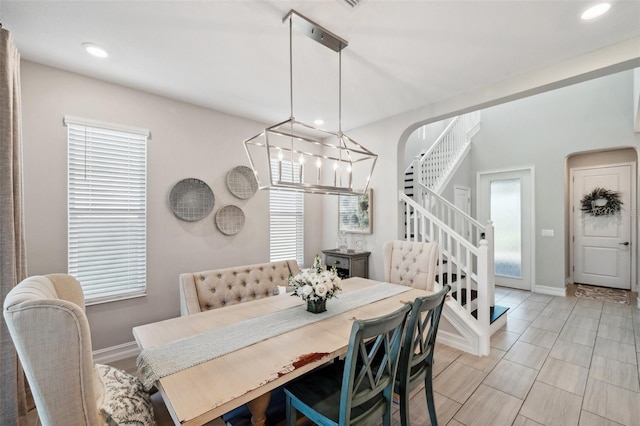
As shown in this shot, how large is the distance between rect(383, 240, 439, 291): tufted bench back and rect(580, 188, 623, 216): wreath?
460 cm

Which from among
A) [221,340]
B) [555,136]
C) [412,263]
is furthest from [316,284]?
[555,136]

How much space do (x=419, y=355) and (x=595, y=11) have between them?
2.58 metres

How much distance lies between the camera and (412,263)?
3012 millimetres

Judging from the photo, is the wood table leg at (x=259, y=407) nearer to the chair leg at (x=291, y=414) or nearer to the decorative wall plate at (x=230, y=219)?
the chair leg at (x=291, y=414)

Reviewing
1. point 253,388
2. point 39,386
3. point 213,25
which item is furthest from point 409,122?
point 39,386

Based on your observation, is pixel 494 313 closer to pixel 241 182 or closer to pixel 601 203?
pixel 601 203

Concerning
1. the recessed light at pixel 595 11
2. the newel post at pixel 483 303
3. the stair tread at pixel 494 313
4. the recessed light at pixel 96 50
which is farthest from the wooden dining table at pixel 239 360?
the recessed light at pixel 595 11

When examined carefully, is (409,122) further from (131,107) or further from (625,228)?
(625,228)

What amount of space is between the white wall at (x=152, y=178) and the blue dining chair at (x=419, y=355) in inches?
106

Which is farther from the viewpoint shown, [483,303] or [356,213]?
[356,213]

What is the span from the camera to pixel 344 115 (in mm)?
3893

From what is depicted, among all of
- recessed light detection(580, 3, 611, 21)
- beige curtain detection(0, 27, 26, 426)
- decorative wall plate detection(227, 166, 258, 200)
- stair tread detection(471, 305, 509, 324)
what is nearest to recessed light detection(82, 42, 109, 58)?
beige curtain detection(0, 27, 26, 426)

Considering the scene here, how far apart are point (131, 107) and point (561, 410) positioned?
4.79 metres

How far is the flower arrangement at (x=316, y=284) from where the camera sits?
190 centimetres
